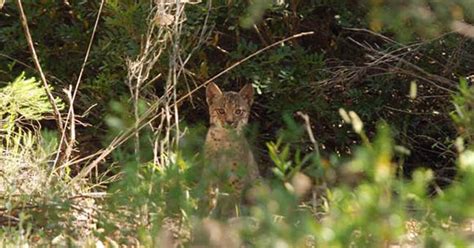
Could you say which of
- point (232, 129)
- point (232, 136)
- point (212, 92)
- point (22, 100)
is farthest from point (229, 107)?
point (22, 100)

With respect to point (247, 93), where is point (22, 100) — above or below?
below

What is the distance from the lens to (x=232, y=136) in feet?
19.7

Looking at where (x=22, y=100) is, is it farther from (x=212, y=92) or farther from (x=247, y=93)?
(x=247, y=93)

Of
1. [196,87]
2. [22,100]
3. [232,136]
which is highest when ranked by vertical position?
[196,87]

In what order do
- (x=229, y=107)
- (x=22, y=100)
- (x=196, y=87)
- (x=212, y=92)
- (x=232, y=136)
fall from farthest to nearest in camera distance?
(x=196, y=87), (x=212, y=92), (x=229, y=107), (x=22, y=100), (x=232, y=136)

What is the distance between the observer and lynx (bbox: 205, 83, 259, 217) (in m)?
5.61

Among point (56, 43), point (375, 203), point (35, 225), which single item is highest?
point (56, 43)

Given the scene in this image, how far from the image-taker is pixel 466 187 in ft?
8.78

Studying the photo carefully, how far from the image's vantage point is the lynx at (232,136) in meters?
5.61

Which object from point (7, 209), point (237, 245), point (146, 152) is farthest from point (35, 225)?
point (237, 245)

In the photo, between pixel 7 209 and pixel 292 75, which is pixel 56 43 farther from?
pixel 7 209

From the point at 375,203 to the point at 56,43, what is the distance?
19.2ft

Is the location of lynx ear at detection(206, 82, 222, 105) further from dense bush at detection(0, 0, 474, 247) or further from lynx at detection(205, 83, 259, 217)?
dense bush at detection(0, 0, 474, 247)

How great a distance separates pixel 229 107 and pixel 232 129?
19.3 inches
